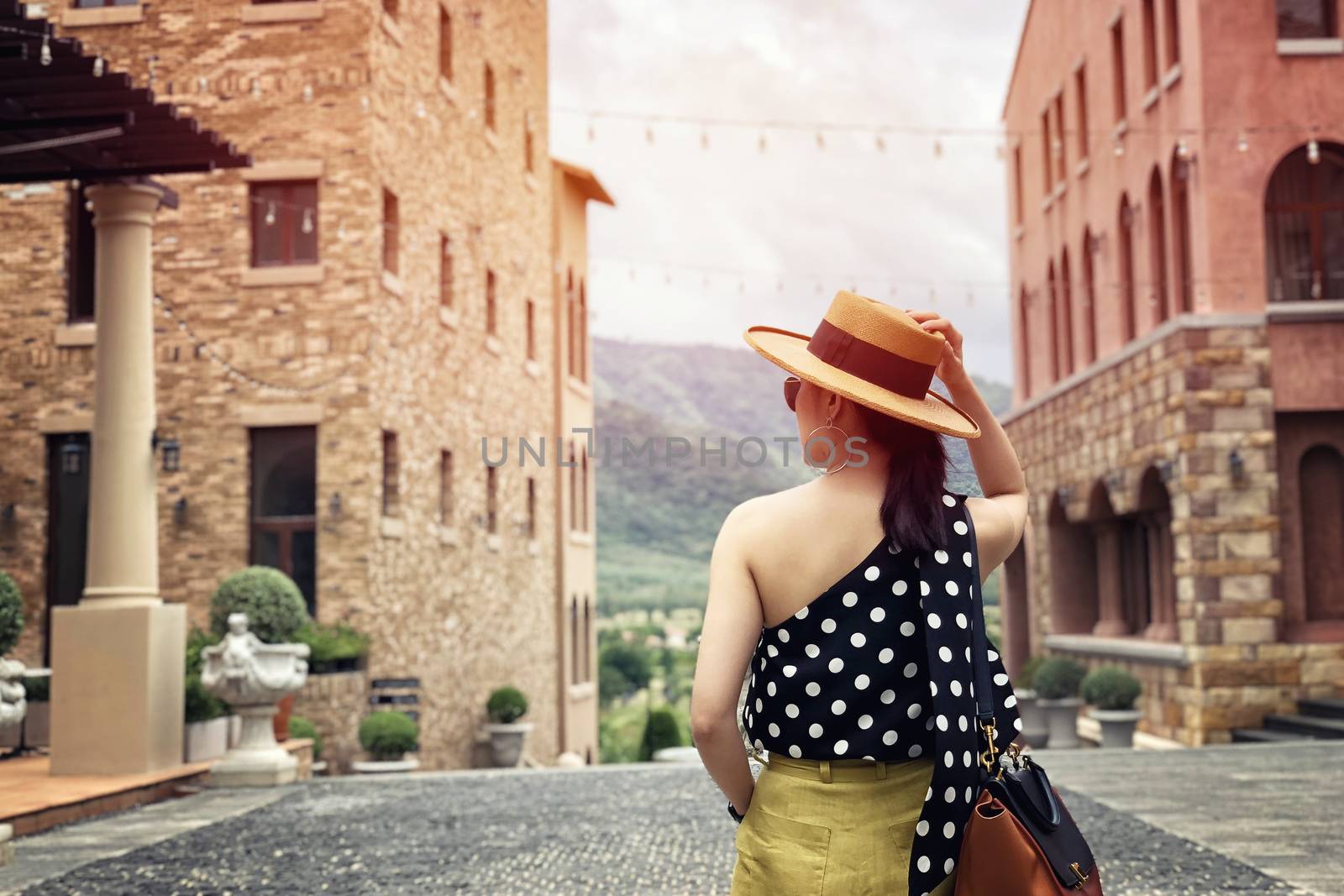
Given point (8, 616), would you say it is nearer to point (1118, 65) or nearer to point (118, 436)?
point (118, 436)

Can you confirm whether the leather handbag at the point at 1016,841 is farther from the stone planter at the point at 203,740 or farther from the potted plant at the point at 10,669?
the stone planter at the point at 203,740

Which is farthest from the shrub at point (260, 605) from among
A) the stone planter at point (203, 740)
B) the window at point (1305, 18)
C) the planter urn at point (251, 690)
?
the window at point (1305, 18)

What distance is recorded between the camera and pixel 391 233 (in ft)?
61.7

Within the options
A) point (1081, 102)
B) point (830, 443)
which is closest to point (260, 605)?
point (830, 443)

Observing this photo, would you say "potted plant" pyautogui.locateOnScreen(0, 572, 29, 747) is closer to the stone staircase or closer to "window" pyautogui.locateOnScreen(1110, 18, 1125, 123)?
the stone staircase

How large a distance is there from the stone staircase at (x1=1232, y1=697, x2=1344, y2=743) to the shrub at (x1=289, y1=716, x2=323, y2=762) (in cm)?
961

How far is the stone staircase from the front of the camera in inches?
613

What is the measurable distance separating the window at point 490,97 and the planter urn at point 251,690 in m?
13.2

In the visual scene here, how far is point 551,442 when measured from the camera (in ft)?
87.1

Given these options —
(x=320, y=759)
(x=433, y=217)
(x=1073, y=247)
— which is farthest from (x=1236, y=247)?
(x=320, y=759)

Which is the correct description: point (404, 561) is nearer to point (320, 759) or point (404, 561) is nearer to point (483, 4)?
point (320, 759)

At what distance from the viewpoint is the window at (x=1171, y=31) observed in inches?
736

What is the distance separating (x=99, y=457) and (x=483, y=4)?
44.0 feet

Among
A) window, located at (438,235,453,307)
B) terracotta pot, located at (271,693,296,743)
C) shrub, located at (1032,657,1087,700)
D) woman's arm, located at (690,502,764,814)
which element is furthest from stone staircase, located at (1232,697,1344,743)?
woman's arm, located at (690,502,764,814)
